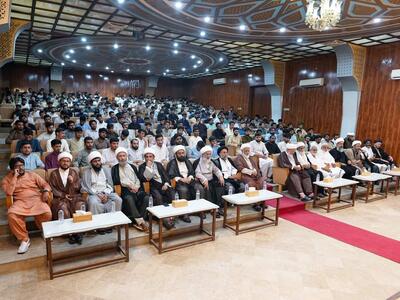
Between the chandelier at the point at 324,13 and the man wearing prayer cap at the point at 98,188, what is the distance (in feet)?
12.3

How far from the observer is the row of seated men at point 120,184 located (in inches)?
132

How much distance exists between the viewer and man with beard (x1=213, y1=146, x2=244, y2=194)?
4.90 metres

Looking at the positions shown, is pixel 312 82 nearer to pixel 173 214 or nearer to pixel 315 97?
pixel 315 97

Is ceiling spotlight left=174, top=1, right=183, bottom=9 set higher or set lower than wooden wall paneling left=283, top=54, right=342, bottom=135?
higher

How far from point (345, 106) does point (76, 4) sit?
27.6 ft

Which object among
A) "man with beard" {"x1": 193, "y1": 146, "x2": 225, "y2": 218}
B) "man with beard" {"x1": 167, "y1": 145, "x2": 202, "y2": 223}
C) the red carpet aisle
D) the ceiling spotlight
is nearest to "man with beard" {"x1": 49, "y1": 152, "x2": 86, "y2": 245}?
"man with beard" {"x1": 167, "y1": 145, "x2": 202, "y2": 223}

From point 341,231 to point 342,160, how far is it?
3095mm

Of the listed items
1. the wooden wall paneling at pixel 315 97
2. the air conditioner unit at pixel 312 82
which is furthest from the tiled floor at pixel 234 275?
the air conditioner unit at pixel 312 82

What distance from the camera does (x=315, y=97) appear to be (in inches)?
429

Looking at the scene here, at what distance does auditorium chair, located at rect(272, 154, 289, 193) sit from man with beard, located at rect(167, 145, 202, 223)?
6.95 feet

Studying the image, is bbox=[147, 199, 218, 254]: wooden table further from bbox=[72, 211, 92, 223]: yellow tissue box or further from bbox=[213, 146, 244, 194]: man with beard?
bbox=[213, 146, 244, 194]: man with beard

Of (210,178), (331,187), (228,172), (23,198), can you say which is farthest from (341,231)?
(23,198)

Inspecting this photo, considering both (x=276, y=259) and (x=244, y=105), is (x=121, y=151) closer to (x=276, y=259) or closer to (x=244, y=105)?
(x=276, y=259)

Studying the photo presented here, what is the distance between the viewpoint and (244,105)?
1473 cm
